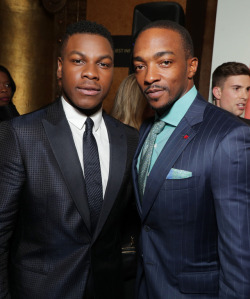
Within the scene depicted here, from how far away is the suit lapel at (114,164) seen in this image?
1.36 meters

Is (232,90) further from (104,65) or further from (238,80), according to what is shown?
(104,65)

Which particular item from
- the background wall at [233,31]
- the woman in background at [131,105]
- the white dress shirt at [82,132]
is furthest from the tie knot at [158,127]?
the background wall at [233,31]

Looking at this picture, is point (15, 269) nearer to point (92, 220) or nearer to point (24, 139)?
point (92, 220)

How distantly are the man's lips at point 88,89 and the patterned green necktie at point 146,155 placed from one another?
299mm

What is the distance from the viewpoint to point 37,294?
51.8 inches

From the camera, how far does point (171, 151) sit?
4.09ft

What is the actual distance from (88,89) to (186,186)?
56cm

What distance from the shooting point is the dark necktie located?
135 centimetres

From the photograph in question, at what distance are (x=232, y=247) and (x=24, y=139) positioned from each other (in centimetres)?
85

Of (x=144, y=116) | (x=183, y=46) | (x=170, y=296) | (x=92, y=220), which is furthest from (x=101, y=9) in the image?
(x=170, y=296)

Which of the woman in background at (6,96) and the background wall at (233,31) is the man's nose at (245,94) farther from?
the woman in background at (6,96)

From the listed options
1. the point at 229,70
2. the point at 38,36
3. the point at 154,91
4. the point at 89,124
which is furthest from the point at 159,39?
the point at 38,36

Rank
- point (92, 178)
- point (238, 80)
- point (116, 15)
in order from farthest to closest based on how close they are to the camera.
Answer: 1. point (116, 15)
2. point (238, 80)
3. point (92, 178)

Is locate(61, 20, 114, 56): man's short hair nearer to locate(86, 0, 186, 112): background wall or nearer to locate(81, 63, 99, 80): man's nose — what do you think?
locate(81, 63, 99, 80): man's nose
